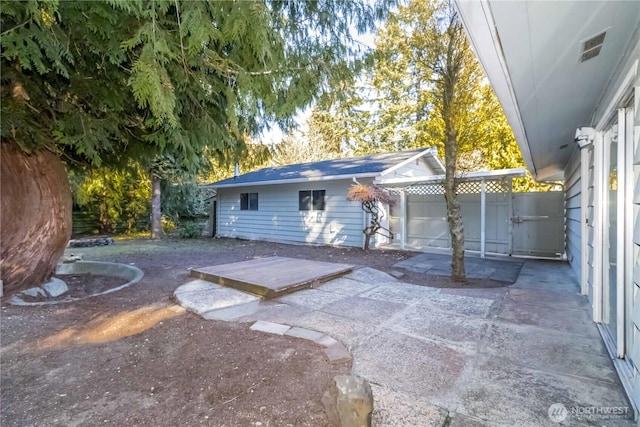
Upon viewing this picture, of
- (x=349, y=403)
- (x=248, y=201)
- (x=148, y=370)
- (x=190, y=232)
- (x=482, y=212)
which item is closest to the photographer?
(x=349, y=403)

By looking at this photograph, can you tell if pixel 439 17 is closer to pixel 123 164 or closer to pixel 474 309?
pixel 474 309

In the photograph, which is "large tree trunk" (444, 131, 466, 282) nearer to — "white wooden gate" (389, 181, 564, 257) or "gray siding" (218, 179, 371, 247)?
"white wooden gate" (389, 181, 564, 257)

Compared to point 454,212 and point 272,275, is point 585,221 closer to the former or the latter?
point 454,212

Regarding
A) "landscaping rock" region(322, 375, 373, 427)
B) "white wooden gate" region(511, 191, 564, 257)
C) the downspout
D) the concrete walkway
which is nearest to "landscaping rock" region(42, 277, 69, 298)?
the concrete walkway

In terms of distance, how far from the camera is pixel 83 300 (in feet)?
14.2

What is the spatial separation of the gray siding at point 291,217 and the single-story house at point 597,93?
6161 millimetres

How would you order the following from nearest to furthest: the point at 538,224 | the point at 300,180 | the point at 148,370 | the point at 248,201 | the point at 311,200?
the point at 148,370, the point at 538,224, the point at 300,180, the point at 311,200, the point at 248,201

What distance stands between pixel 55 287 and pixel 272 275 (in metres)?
3.22

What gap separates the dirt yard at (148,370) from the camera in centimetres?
193

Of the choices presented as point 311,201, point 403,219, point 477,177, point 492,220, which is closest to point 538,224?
point 492,220

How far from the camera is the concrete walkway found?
1.94m

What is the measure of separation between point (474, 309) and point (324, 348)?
207 cm

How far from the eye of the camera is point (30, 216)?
4.46 m

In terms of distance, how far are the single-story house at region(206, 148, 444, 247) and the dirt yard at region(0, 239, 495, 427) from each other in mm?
6443
